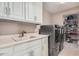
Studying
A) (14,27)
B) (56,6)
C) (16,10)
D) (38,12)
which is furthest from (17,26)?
(56,6)

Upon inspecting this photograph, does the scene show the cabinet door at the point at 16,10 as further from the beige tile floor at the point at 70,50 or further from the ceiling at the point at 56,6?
the beige tile floor at the point at 70,50

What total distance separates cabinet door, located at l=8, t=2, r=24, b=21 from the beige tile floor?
29.1 inches

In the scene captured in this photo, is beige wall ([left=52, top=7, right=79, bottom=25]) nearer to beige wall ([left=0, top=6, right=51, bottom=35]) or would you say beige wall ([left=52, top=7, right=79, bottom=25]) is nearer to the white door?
beige wall ([left=0, top=6, right=51, bottom=35])

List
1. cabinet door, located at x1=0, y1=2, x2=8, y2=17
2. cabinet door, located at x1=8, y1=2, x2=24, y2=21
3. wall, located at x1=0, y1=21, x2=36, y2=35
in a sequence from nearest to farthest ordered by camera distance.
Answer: cabinet door, located at x1=0, y1=2, x2=8, y2=17, cabinet door, located at x1=8, y1=2, x2=24, y2=21, wall, located at x1=0, y1=21, x2=36, y2=35

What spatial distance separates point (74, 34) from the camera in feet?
4.93

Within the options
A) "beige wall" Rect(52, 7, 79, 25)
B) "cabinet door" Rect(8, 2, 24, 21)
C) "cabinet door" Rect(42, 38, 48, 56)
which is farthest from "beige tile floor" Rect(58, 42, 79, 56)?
"cabinet door" Rect(8, 2, 24, 21)

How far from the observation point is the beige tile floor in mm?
1461

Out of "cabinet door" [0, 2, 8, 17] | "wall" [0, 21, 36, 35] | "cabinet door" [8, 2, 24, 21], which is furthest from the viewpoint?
"wall" [0, 21, 36, 35]

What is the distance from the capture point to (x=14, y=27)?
1721 millimetres

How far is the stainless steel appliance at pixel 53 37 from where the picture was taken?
5.01 feet

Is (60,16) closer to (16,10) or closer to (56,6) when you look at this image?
(56,6)

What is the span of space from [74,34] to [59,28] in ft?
0.70

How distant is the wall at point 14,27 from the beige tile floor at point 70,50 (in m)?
0.53

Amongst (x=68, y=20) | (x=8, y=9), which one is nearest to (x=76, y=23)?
(x=68, y=20)
